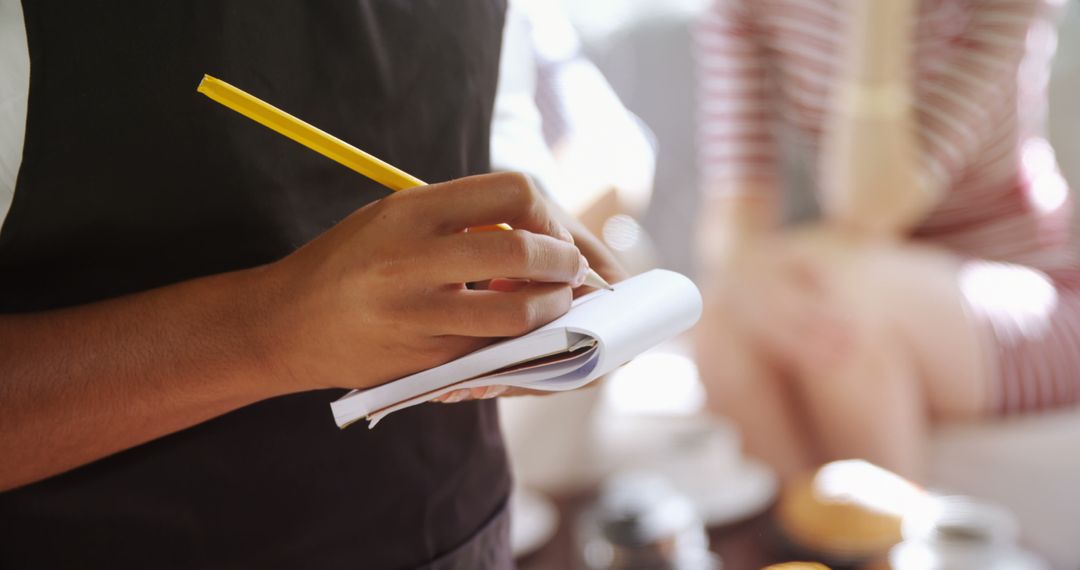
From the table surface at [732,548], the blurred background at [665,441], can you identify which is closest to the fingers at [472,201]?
the blurred background at [665,441]

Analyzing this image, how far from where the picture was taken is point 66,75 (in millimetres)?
455

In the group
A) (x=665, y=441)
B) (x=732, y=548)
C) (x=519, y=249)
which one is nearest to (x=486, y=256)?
(x=519, y=249)

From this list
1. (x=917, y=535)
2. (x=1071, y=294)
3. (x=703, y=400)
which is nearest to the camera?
(x=917, y=535)

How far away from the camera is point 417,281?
41 centimetres

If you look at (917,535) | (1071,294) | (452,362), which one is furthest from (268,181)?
(1071,294)

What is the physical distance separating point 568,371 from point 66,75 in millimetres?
251

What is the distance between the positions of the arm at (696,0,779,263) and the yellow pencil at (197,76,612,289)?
1.30m

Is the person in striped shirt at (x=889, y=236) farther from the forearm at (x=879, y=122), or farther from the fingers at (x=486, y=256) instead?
the fingers at (x=486, y=256)

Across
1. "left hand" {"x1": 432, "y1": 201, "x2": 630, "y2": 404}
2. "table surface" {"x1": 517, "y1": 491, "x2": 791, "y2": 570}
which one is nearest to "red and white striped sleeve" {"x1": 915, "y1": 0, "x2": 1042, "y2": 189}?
"table surface" {"x1": 517, "y1": 491, "x2": 791, "y2": 570}

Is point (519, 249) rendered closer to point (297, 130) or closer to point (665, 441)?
point (297, 130)

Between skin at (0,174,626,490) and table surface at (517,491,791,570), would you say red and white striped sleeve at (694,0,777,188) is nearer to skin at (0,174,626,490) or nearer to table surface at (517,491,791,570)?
table surface at (517,491,791,570)

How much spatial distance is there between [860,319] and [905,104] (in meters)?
0.31

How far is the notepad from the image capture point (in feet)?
1.41

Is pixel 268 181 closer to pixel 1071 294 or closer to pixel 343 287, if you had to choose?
pixel 343 287
